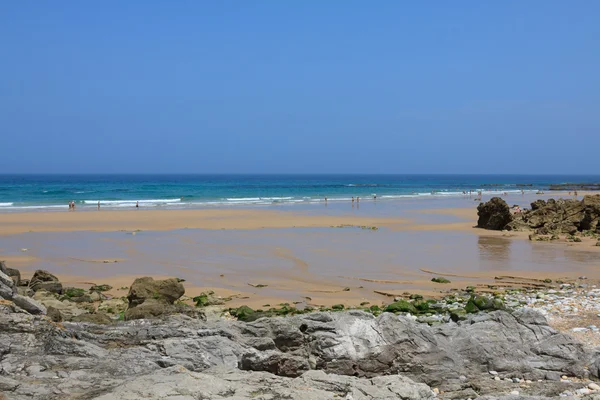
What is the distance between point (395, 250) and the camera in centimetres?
2197

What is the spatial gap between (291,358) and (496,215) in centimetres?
2528

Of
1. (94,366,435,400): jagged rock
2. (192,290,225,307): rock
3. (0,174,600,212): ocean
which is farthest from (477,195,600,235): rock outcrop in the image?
(0,174,600,212): ocean

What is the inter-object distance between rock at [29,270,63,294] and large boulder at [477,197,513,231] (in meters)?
22.6

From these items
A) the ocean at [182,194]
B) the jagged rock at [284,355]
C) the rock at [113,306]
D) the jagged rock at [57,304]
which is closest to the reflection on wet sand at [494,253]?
the jagged rock at [284,355]

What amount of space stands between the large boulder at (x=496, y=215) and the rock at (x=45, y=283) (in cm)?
2262

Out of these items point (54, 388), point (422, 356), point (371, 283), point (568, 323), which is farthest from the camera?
point (371, 283)

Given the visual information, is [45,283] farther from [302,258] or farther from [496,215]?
[496,215]

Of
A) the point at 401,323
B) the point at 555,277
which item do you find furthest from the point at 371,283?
the point at 401,323

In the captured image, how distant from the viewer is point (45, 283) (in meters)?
13.6

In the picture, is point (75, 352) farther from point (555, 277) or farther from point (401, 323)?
point (555, 277)

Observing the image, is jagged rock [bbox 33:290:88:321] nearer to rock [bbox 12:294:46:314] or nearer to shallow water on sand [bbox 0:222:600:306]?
shallow water on sand [bbox 0:222:600:306]

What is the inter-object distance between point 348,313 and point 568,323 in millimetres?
5262

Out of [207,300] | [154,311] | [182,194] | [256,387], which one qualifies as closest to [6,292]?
[154,311]

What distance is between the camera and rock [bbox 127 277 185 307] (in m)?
11.4
